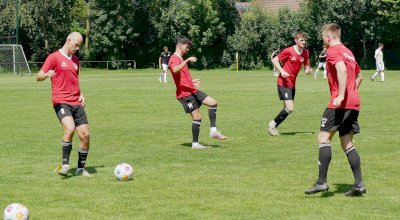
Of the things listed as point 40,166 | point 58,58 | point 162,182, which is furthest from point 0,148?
point 162,182

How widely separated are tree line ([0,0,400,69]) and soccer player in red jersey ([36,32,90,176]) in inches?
2239

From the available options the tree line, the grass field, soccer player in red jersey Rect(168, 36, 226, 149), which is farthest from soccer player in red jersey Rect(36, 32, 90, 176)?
the tree line

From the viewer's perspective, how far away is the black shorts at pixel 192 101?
14.5m

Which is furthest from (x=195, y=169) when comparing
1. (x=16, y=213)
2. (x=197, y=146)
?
(x=16, y=213)

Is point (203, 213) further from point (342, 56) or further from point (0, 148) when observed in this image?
point (0, 148)

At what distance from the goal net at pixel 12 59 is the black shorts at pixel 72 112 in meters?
47.1

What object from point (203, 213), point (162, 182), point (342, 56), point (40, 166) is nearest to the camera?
point (203, 213)

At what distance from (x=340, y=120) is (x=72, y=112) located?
4189mm

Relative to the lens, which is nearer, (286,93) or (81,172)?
(81,172)

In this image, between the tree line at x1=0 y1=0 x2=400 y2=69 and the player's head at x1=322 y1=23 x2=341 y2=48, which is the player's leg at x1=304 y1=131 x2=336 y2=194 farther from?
the tree line at x1=0 y1=0 x2=400 y2=69

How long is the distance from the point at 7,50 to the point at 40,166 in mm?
47015

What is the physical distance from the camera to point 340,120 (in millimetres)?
9023

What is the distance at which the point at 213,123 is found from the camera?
1531 centimetres

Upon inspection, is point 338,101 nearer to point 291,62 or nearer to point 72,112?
point 72,112
